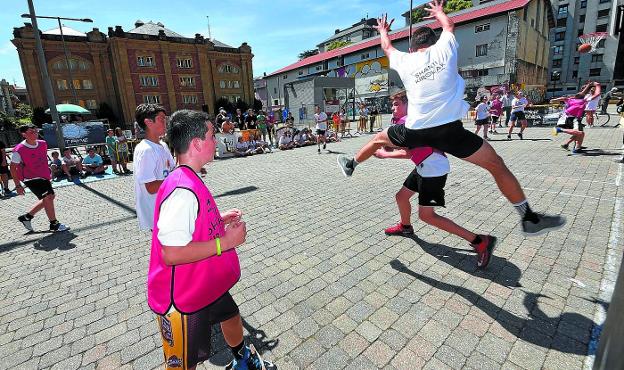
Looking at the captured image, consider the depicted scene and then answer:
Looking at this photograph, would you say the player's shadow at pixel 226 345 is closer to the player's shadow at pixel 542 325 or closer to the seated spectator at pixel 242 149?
the player's shadow at pixel 542 325

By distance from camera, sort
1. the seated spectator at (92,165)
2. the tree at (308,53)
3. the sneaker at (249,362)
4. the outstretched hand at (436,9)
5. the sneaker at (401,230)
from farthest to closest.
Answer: the tree at (308,53) < the seated spectator at (92,165) < the sneaker at (401,230) < the outstretched hand at (436,9) < the sneaker at (249,362)

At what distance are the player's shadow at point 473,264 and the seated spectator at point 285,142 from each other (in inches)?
512

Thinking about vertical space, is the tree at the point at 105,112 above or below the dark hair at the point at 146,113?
above

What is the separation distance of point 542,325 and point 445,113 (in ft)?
6.43

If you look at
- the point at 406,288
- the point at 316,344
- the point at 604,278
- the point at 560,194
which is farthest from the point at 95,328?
the point at 560,194

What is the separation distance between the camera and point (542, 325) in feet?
8.61

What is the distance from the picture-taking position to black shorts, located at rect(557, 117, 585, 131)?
973 cm

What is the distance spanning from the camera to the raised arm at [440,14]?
9.87 ft

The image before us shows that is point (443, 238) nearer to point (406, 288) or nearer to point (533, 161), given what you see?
point (406, 288)

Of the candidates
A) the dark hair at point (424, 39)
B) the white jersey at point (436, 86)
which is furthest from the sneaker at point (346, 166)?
the dark hair at point (424, 39)

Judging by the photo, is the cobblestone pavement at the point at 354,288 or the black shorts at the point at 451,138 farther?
the black shorts at the point at 451,138

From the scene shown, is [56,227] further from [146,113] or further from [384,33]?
[384,33]

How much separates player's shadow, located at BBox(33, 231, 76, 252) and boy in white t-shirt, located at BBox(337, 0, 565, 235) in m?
5.46

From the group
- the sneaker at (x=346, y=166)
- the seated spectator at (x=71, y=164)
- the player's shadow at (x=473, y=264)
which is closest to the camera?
the player's shadow at (x=473, y=264)
